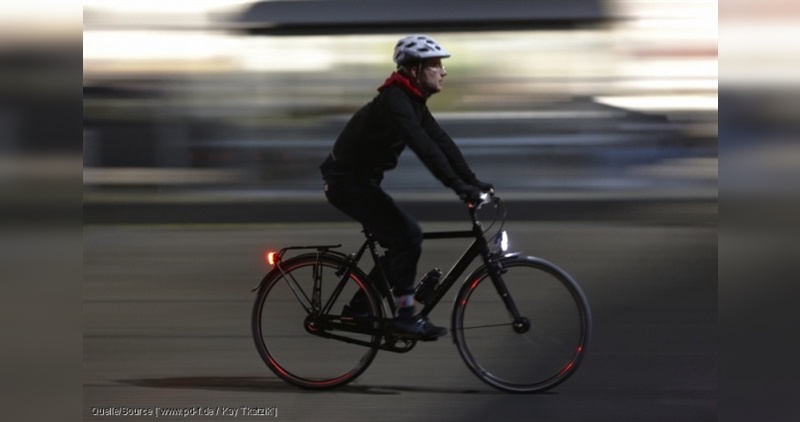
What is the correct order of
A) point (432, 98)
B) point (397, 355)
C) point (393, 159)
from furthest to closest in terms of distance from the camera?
point (432, 98) < point (397, 355) < point (393, 159)

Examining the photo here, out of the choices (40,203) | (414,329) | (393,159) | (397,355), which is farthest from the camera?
(397,355)

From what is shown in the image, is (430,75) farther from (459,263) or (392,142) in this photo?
(459,263)

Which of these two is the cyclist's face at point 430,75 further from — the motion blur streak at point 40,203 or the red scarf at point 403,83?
the motion blur streak at point 40,203

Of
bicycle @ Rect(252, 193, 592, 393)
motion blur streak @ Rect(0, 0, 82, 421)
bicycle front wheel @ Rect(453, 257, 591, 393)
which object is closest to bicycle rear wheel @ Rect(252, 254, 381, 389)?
bicycle @ Rect(252, 193, 592, 393)

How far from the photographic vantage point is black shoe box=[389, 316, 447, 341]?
5.30 m

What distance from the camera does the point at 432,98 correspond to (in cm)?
1170

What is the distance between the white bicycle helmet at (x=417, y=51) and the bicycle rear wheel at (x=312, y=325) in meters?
0.97

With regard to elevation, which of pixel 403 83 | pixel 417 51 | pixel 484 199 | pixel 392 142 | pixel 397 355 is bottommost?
pixel 397 355

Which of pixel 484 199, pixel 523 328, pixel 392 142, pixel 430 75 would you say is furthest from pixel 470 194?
pixel 523 328

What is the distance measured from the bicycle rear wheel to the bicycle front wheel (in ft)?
1.46

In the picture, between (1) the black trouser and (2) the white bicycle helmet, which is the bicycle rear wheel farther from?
(2) the white bicycle helmet

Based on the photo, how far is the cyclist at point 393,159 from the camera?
518 centimetres

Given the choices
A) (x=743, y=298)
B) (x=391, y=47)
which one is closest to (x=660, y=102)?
(x=391, y=47)

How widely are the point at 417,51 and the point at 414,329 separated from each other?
1273 mm
